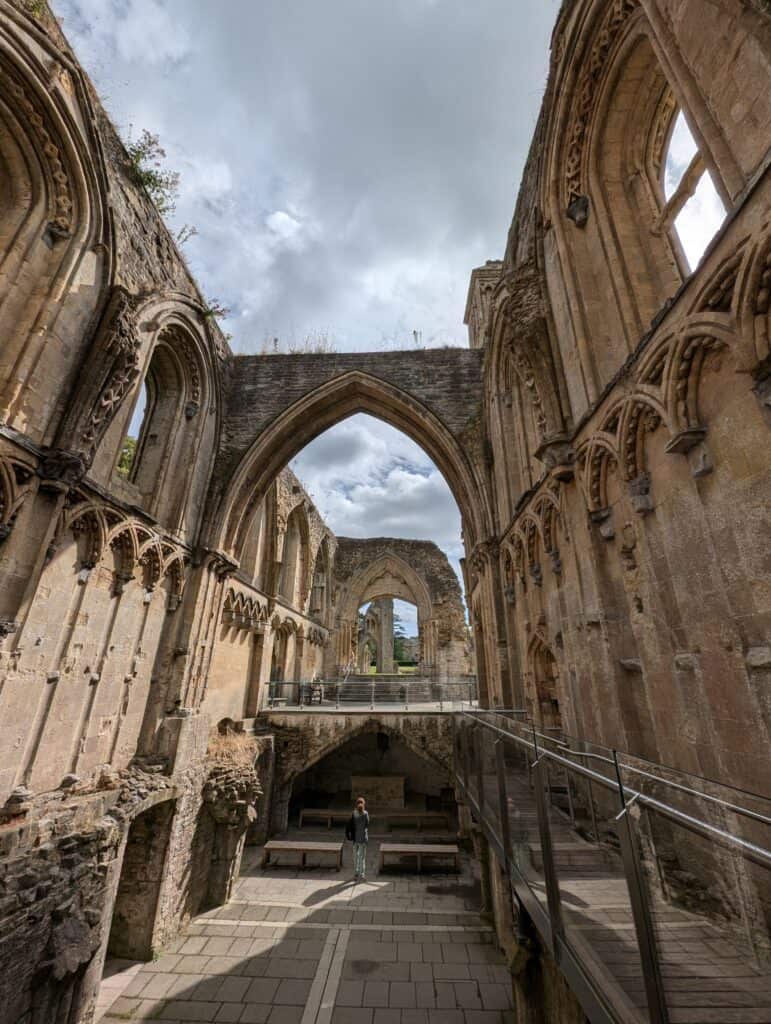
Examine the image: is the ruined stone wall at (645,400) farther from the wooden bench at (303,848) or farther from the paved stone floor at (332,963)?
the wooden bench at (303,848)

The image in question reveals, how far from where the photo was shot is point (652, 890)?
1724 mm

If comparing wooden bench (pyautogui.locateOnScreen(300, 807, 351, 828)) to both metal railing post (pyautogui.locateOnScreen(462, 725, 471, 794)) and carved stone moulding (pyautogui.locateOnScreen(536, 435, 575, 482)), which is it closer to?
metal railing post (pyautogui.locateOnScreen(462, 725, 471, 794))

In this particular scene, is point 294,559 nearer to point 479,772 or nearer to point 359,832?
point 359,832

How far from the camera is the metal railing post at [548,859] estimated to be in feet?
7.94

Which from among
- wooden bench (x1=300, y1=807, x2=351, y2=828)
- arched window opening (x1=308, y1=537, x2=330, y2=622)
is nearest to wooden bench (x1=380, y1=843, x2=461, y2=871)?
wooden bench (x1=300, y1=807, x2=351, y2=828)

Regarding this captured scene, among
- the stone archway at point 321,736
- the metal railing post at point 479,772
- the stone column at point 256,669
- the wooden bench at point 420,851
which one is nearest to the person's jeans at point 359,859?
the wooden bench at point 420,851

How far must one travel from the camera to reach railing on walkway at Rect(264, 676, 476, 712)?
41.1 feet

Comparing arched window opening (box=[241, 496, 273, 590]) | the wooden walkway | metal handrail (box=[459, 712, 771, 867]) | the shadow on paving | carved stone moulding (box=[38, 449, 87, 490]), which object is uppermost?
arched window opening (box=[241, 496, 273, 590])

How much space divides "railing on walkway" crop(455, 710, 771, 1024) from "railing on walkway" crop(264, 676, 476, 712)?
9910 mm

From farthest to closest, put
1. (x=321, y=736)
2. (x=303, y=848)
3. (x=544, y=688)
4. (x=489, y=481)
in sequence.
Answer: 1. (x=321, y=736)
2. (x=489, y=481)
3. (x=303, y=848)
4. (x=544, y=688)

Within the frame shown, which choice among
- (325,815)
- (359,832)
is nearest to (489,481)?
(359,832)

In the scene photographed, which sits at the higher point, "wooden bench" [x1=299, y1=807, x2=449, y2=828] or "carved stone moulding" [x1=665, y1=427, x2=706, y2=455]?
"carved stone moulding" [x1=665, y1=427, x2=706, y2=455]

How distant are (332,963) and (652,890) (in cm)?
658

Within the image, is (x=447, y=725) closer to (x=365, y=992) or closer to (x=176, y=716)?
(x=365, y=992)
